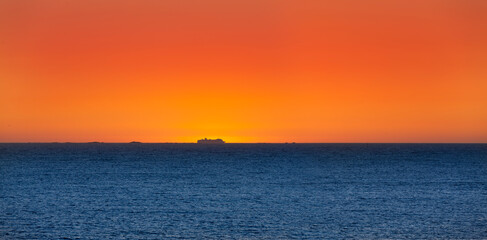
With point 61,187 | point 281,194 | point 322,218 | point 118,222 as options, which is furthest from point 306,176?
point 118,222

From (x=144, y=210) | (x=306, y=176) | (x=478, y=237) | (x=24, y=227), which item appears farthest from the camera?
(x=306, y=176)

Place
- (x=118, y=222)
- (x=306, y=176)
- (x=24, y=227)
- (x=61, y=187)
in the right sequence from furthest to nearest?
(x=306, y=176) < (x=61, y=187) < (x=118, y=222) < (x=24, y=227)

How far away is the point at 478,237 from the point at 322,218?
15.0 m

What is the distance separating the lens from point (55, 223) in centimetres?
5028

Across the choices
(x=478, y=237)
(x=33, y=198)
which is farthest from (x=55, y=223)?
(x=478, y=237)

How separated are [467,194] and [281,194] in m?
24.2

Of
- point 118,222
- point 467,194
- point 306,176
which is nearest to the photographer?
point 118,222

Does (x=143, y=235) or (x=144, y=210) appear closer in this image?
(x=143, y=235)

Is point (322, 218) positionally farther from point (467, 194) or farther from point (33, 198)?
point (33, 198)

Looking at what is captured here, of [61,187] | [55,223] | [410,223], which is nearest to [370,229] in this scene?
[410,223]

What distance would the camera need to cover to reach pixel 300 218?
178 ft

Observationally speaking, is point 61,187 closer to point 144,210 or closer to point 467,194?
point 144,210

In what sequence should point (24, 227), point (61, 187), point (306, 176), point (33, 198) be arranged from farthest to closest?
point (306, 176), point (61, 187), point (33, 198), point (24, 227)

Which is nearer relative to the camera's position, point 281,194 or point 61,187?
point 281,194
